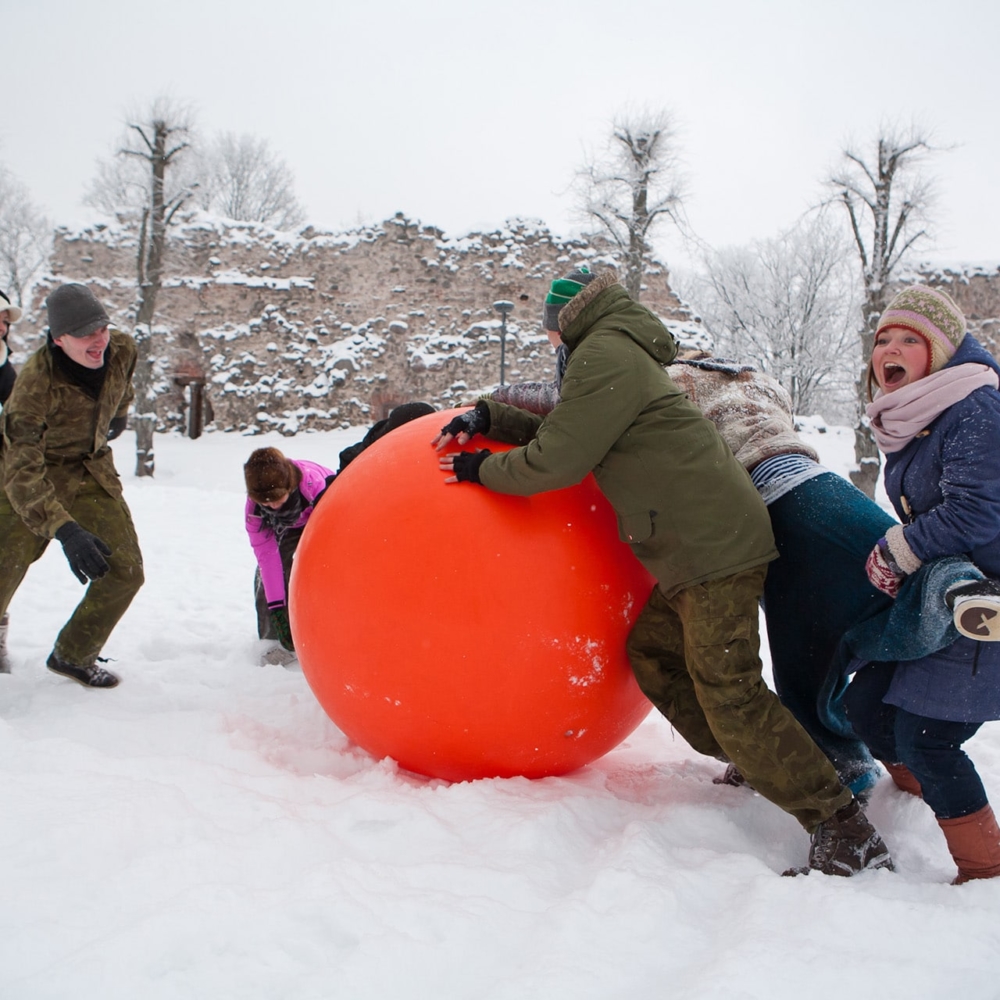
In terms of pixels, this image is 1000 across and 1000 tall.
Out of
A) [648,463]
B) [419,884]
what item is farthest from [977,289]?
[419,884]

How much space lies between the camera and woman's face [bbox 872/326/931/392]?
255 cm

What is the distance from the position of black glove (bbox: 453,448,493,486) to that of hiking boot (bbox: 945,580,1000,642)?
5.08ft

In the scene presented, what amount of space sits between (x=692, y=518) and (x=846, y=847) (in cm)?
115

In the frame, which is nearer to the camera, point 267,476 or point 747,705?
point 747,705

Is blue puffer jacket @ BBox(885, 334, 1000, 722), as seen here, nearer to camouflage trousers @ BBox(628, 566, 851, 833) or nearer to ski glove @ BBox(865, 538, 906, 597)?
ski glove @ BBox(865, 538, 906, 597)

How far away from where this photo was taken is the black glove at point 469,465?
2900 mm

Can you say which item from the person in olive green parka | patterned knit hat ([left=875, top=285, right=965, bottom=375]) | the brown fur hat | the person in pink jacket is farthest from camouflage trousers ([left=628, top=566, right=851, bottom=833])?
the person in pink jacket

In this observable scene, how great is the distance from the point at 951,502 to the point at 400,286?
65.5 ft

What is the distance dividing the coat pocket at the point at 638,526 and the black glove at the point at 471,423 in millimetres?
693

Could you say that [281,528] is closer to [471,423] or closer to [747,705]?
[471,423]

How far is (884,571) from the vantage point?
8.18 feet

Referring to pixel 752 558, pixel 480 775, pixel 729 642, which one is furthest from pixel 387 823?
pixel 752 558

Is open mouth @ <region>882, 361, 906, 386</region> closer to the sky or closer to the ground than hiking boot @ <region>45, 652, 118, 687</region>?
closer to the sky

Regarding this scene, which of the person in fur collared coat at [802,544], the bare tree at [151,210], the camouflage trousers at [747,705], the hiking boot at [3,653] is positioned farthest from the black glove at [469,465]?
the bare tree at [151,210]
